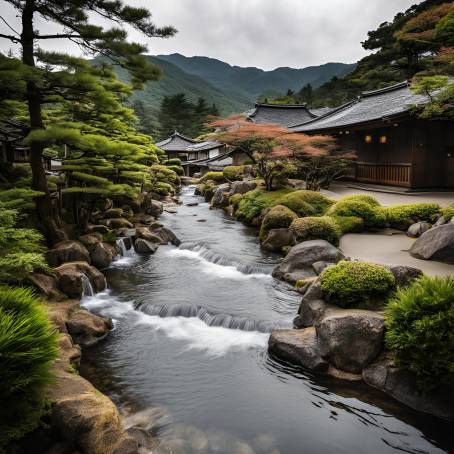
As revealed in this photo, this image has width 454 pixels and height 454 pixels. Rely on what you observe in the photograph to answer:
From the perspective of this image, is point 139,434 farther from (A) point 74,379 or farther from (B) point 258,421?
(B) point 258,421

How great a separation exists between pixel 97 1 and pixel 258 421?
40.8 ft

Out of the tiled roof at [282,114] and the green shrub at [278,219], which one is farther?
the tiled roof at [282,114]

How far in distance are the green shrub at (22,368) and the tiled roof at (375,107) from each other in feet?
62.8

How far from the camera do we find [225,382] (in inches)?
304

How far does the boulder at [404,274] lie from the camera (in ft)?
29.6

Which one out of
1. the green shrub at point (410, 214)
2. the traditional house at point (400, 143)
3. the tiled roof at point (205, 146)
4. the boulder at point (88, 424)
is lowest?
the boulder at point (88, 424)

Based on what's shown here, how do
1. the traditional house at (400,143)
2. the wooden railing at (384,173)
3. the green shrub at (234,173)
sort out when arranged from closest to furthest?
the traditional house at (400,143)
the wooden railing at (384,173)
the green shrub at (234,173)

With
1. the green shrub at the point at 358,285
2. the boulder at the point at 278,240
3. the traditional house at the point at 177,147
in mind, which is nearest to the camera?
the green shrub at the point at 358,285

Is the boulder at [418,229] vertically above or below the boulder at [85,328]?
above

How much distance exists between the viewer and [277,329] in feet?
30.9

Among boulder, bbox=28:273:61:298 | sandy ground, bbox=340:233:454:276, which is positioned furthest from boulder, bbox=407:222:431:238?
boulder, bbox=28:273:61:298

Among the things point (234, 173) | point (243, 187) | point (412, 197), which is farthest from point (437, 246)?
point (234, 173)

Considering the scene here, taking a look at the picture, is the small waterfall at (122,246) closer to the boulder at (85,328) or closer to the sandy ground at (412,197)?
the boulder at (85,328)

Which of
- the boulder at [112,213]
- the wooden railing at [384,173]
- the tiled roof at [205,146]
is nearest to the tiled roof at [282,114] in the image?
the tiled roof at [205,146]
